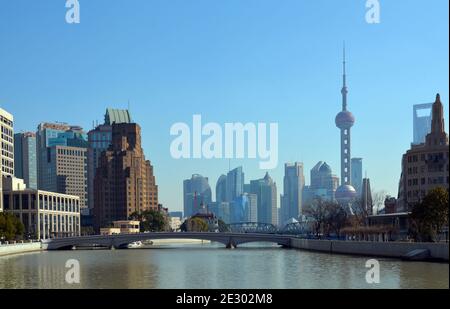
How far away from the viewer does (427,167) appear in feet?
383

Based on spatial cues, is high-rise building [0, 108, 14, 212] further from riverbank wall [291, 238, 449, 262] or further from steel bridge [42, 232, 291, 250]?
riverbank wall [291, 238, 449, 262]

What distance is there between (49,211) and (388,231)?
299 feet

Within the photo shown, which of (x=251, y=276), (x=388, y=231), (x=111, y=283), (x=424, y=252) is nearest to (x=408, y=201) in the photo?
(x=388, y=231)

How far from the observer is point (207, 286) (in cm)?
4922

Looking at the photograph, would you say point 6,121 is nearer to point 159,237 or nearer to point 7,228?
point 7,228

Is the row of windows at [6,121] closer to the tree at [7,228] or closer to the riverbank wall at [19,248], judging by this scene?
the tree at [7,228]

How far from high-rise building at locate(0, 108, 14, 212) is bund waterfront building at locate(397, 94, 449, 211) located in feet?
270

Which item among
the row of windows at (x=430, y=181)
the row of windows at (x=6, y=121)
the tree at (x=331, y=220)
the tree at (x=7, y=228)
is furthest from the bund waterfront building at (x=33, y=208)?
the row of windows at (x=430, y=181)

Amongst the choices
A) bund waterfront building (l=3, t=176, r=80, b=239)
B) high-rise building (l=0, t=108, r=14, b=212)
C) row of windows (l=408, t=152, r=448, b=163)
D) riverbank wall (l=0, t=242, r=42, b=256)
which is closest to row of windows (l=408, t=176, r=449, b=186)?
row of windows (l=408, t=152, r=448, b=163)

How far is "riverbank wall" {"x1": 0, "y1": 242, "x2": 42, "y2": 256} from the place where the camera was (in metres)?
102

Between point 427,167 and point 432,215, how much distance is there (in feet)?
138

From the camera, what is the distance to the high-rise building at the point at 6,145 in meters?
156

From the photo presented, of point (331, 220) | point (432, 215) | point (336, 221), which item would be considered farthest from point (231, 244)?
point (432, 215)

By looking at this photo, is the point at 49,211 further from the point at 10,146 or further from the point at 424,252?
the point at 424,252
